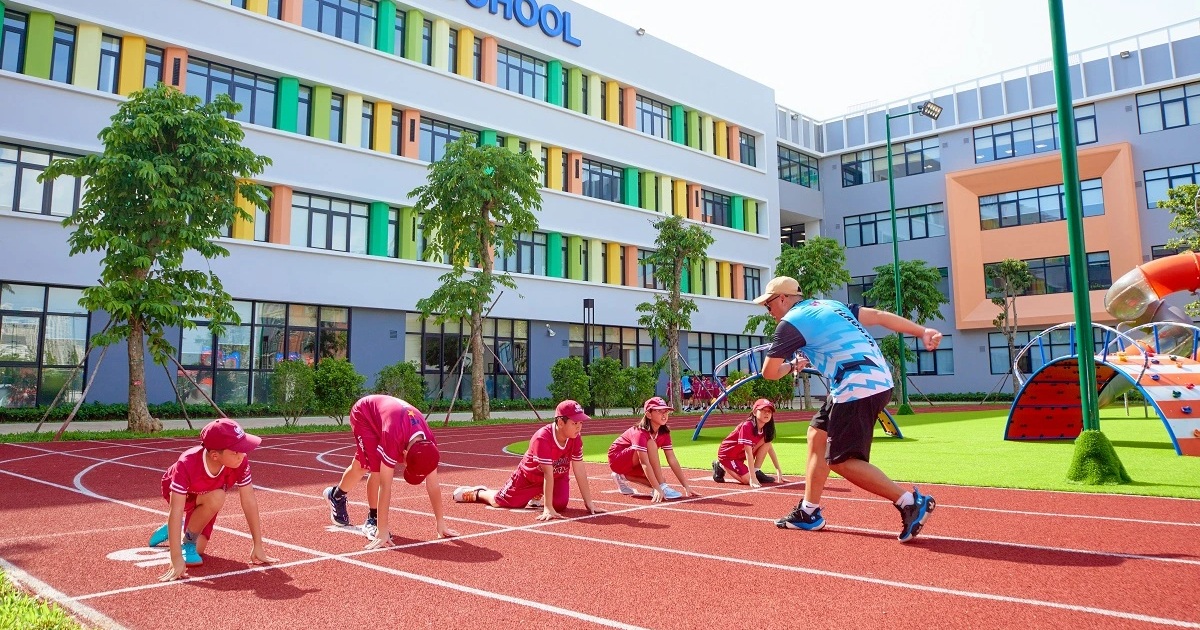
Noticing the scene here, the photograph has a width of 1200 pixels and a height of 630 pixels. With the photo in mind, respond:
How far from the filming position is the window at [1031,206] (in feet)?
133

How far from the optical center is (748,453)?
10.2 metres

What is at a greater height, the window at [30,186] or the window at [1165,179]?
the window at [1165,179]

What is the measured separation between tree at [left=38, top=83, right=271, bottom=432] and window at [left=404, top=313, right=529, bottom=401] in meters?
9.91

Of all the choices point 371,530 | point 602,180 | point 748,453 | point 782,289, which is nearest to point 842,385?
point 782,289

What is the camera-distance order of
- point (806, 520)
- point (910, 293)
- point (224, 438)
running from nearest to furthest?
point (224, 438) < point (806, 520) < point (910, 293)

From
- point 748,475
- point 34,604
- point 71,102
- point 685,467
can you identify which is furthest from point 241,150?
point 34,604

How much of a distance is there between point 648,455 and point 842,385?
2940 mm

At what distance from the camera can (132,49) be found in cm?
2369

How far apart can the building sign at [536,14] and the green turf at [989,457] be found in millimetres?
20099

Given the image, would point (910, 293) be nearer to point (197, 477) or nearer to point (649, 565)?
point (649, 565)

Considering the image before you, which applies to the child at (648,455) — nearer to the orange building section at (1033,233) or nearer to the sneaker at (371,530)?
the sneaker at (371,530)

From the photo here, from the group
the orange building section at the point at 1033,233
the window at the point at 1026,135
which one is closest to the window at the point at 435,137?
the orange building section at the point at 1033,233

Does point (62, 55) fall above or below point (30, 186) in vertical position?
above

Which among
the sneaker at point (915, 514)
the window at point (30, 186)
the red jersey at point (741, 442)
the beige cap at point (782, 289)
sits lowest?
the sneaker at point (915, 514)
